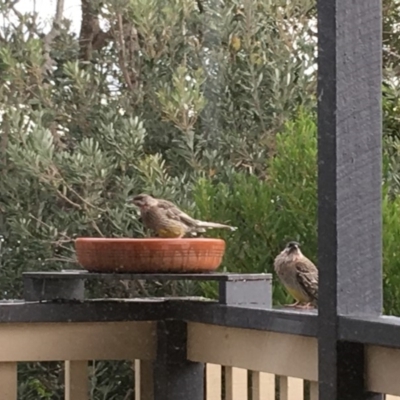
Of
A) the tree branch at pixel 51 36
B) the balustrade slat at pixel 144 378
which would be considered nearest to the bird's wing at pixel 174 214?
the balustrade slat at pixel 144 378

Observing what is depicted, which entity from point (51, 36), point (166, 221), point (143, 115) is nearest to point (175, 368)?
point (166, 221)

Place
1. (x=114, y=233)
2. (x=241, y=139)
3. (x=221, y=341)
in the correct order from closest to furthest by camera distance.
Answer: (x=221, y=341), (x=114, y=233), (x=241, y=139)

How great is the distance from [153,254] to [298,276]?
247 millimetres

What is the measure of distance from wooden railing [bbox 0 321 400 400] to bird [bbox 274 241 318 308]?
4.7 inches

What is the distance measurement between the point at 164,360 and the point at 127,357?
0.07 metres

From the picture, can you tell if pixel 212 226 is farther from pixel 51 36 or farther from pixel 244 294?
pixel 51 36

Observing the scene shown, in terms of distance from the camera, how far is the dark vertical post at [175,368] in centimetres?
181

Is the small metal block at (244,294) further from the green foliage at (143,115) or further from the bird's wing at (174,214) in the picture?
the green foliage at (143,115)

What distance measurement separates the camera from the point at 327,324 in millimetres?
1407

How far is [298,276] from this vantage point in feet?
5.78

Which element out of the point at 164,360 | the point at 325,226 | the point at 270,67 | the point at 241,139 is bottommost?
the point at 164,360

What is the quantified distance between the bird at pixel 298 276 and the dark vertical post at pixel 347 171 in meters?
0.22

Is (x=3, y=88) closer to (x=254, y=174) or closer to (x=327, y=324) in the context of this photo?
(x=254, y=174)

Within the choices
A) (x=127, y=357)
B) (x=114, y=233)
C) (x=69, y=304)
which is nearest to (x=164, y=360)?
(x=127, y=357)
